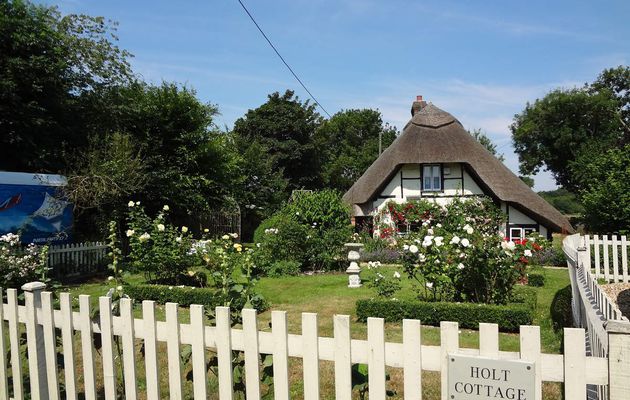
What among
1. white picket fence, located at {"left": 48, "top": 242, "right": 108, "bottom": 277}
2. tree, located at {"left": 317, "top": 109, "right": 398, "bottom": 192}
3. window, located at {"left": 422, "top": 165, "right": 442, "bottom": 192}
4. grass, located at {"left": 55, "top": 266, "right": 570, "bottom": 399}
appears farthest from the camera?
tree, located at {"left": 317, "top": 109, "right": 398, "bottom": 192}

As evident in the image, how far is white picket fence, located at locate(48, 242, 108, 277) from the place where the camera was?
11.7 meters

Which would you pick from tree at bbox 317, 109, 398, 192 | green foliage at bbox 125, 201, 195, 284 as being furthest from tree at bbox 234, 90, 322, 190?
green foliage at bbox 125, 201, 195, 284

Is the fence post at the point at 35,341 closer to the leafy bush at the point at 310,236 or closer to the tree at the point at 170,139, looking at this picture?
the leafy bush at the point at 310,236

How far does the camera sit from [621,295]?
26.2 feet

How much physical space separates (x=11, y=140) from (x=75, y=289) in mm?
6421

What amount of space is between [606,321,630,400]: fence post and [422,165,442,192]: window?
59.6 ft

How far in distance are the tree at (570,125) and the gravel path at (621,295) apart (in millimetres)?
27162

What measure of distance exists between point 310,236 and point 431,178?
8.63 meters

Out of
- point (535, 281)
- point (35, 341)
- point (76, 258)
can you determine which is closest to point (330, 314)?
point (35, 341)

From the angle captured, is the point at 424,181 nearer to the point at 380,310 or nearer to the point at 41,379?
the point at 380,310

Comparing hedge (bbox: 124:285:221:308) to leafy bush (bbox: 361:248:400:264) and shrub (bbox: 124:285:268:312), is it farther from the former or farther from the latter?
leafy bush (bbox: 361:248:400:264)

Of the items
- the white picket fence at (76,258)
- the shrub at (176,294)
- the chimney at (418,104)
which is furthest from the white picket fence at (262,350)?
the chimney at (418,104)

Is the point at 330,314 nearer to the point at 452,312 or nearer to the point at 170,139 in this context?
the point at 452,312

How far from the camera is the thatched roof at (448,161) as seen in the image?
17.8 m
